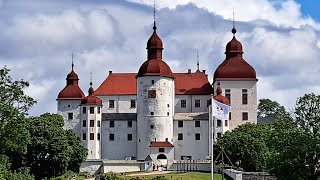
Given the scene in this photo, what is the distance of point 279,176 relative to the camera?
59094mm

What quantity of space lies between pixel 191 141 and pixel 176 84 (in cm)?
1037

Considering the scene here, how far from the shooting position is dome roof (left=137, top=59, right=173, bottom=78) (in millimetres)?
101169

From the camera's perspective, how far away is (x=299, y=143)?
58.8 m

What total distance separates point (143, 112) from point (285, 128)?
1670 inches

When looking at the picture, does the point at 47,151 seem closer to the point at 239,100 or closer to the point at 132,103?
the point at 132,103

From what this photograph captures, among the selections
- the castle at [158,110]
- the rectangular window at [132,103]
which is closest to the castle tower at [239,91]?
the castle at [158,110]

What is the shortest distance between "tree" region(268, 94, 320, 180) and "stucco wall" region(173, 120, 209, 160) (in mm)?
40675

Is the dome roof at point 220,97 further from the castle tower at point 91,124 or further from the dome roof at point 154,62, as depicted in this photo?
the castle tower at point 91,124

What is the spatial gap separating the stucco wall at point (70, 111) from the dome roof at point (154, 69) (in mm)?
11154

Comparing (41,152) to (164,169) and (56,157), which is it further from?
(164,169)

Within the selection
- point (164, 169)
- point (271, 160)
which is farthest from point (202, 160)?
point (271, 160)

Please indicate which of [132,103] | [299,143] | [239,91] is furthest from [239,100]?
[299,143]

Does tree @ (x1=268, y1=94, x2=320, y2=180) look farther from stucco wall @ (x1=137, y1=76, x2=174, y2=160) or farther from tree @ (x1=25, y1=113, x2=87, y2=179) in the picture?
stucco wall @ (x1=137, y1=76, x2=174, y2=160)

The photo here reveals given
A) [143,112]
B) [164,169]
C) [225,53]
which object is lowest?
[164,169]
